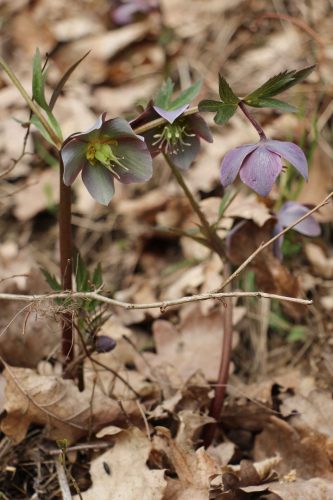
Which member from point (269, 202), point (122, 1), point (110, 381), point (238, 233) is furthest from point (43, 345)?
point (122, 1)

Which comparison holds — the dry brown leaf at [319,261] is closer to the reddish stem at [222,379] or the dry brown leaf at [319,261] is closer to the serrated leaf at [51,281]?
the reddish stem at [222,379]

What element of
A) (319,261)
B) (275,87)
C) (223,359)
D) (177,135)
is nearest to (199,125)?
(177,135)

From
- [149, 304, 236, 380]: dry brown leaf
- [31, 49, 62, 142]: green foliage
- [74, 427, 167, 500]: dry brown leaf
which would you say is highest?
[31, 49, 62, 142]: green foliage

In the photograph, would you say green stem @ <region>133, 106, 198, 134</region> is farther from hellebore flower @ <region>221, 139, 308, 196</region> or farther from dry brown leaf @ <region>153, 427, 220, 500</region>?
dry brown leaf @ <region>153, 427, 220, 500</region>

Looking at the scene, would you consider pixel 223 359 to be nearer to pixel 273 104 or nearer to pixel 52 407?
pixel 52 407

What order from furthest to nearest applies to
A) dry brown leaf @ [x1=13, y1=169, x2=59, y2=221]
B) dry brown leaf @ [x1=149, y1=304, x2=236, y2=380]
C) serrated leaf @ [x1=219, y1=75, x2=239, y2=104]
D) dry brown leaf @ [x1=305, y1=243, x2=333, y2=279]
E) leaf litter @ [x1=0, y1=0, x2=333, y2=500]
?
dry brown leaf @ [x1=13, y1=169, x2=59, y2=221] → dry brown leaf @ [x1=305, y1=243, x2=333, y2=279] → dry brown leaf @ [x1=149, y1=304, x2=236, y2=380] → leaf litter @ [x1=0, y1=0, x2=333, y2=500] → serrated leaf @ [x1=219, y1=75, x2=239, y2=104]

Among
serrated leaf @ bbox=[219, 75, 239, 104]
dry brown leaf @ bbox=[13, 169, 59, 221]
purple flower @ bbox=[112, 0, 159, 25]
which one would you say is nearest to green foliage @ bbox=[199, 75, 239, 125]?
serrated leaf @ bbox=[219, 75, 239, 104]

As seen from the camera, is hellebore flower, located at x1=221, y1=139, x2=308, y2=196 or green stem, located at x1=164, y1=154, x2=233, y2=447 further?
green stem, located at x1=164, y1=154, x2=233, y2=447

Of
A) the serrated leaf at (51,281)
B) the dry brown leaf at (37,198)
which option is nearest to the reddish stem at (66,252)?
the serrated leaf at (51,281)
